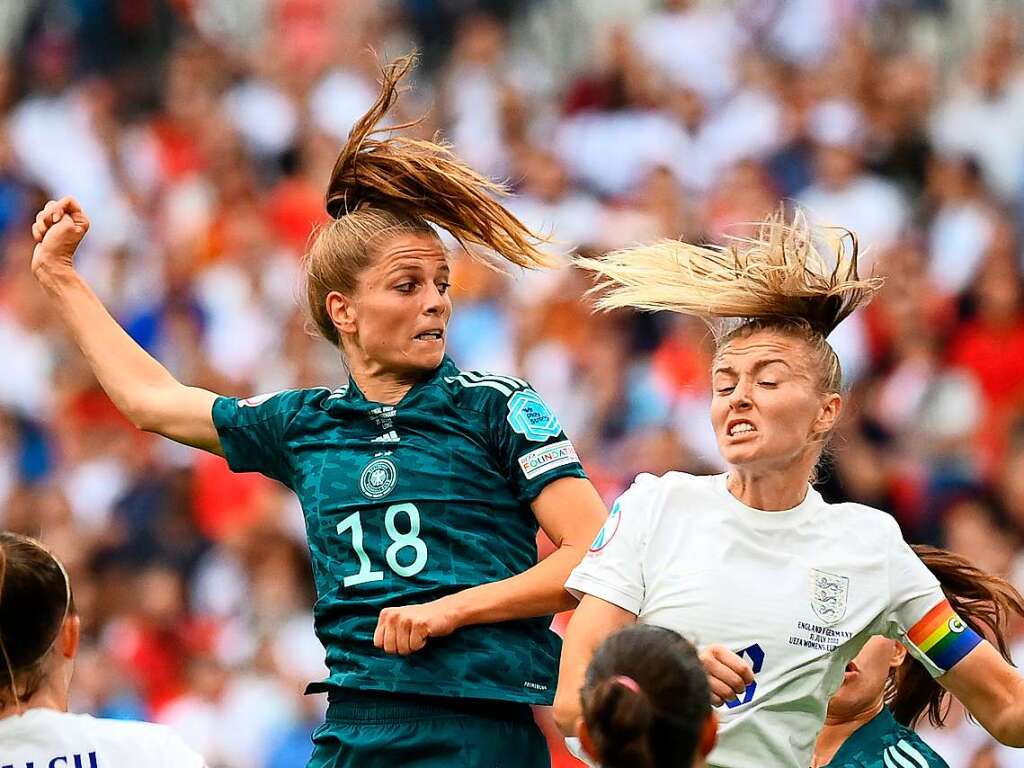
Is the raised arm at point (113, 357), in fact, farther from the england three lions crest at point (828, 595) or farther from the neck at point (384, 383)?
the england three lions crest at point (828, 595)

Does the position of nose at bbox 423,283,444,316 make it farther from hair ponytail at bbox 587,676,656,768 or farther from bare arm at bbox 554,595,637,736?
hair ponytail at bbox 587,676,656,768

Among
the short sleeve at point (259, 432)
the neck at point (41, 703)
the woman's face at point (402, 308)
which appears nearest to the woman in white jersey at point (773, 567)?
the woman's face at point (402, 308)

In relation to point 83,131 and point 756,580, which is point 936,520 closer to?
point 756,580

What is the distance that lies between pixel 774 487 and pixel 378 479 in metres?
0.85

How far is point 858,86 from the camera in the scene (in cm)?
970

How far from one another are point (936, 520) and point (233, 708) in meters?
3.29

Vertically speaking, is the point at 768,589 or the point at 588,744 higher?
the point at 768,589

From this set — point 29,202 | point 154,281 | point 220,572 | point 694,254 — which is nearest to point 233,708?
point 220,572

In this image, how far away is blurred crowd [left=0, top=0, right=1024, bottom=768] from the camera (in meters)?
8.56

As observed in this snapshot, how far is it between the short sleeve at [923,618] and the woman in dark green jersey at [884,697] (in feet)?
1.98

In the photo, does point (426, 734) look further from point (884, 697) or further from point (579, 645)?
point (884, 697)

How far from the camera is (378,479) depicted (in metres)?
4.12

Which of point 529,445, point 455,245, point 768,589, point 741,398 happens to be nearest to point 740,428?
point 741,398

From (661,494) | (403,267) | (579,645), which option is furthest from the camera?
(403,267)
